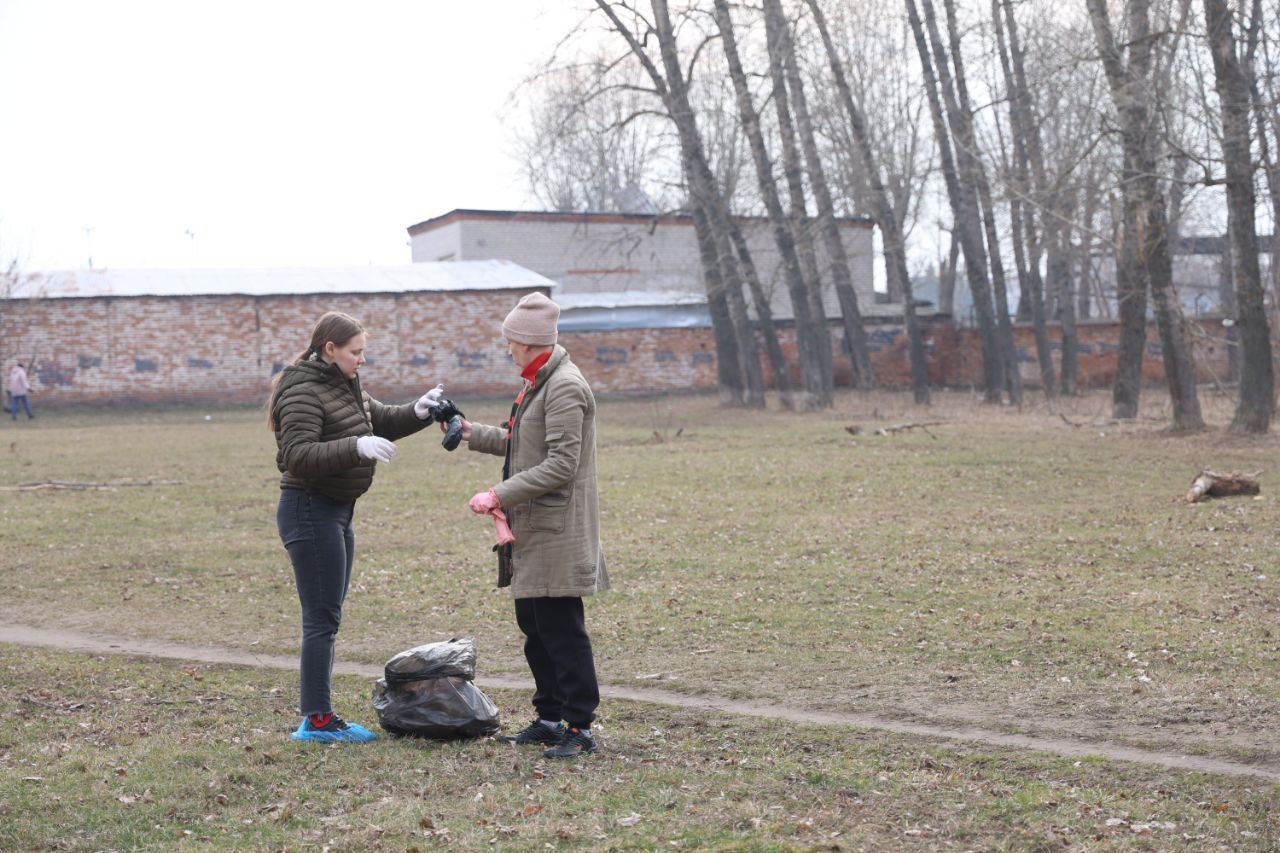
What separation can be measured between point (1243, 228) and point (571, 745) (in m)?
15.6

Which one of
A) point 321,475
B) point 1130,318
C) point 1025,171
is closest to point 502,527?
point 321,475

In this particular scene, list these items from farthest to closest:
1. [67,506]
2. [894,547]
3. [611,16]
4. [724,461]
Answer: [611,16] → [724,461] → [67,506] → [894,547]

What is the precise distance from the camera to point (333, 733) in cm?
550

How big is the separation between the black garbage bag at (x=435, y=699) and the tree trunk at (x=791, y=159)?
76.5ft

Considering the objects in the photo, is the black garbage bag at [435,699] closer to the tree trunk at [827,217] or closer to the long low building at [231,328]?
the tree trunk at [827,217]

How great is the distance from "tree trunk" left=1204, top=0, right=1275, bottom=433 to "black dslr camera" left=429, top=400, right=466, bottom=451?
14.0m

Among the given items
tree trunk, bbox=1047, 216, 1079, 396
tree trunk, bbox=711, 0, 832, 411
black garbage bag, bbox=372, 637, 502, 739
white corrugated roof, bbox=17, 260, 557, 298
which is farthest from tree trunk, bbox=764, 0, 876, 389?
black garbage bag, bbox=372, 637, 502, 739

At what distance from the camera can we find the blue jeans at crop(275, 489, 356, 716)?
532 centimetres

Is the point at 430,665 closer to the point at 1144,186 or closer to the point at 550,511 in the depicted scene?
the point at 550,511

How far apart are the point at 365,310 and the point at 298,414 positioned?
108ft

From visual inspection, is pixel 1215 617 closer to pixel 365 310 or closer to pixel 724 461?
pixel 724 461

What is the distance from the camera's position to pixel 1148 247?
19.2 meters

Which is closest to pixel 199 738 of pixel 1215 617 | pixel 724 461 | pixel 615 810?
pixel 615 810

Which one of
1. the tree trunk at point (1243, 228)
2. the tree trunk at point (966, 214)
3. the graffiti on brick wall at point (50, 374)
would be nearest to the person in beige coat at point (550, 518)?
the tree trunk at point (1243, 228)
